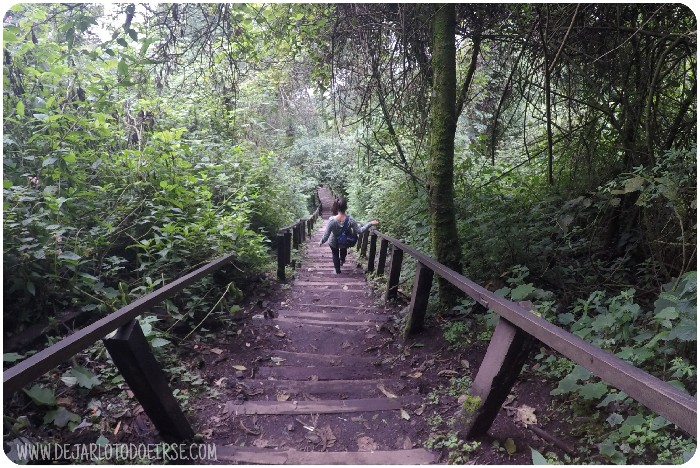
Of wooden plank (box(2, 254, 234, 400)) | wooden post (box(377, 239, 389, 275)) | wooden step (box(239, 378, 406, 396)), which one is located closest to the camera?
wooden plank (box(2, 254, 234, 400))

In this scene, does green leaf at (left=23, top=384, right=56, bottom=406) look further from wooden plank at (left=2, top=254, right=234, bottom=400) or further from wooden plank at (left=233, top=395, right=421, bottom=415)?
wooden plank at (left=233, top=395, right=421, bottom=415)

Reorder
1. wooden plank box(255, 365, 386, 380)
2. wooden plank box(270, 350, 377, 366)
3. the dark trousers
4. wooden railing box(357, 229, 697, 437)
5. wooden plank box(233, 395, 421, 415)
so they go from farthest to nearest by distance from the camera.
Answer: the dark trousers → wooden plank box(270, 350, 377, 366) → wooden plank box(255, 365, 386, 380) → wooden plank box(233, 395, 421, 415) → wooden railing box(357, 229, 697, 437)

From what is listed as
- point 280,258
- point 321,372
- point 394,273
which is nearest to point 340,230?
point 280,258

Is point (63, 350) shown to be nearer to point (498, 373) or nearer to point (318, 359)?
point (498, 373)

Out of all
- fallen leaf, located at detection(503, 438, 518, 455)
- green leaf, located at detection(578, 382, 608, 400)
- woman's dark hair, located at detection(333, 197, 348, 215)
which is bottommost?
fallen leaf, located at detection(503, 438, 518, 455)

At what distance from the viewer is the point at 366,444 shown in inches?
98.6

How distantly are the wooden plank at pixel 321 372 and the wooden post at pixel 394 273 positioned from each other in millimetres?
1898

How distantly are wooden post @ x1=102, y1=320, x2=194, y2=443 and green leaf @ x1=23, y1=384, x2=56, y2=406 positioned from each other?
1.56ft

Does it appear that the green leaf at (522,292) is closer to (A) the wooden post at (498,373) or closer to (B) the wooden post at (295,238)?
(A) the wooden post at (498,373)

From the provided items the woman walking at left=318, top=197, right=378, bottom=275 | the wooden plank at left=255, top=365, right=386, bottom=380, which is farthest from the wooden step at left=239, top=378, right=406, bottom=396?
the woman walking at left=318, top=197, right=378, bottom=275

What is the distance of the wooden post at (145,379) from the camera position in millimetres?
2018

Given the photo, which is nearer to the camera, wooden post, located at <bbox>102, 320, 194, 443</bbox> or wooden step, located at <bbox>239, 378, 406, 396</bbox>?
wooden post, located at <bbox>102, 320, 194, 443</bbox>

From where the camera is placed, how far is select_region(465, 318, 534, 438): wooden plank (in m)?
2.05

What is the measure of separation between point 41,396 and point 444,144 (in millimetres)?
3561
